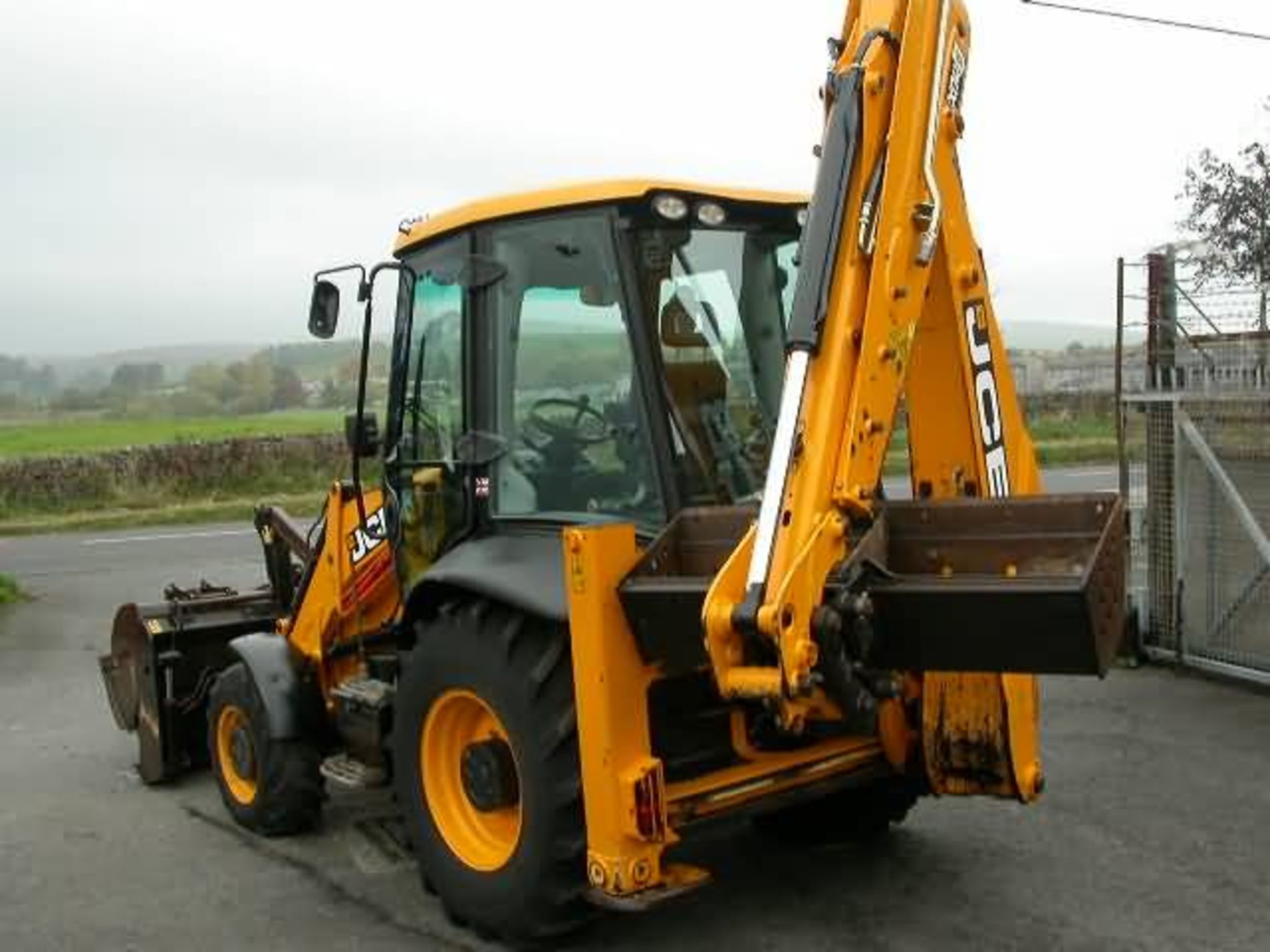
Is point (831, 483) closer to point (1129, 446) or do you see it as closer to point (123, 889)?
point (123, 889)

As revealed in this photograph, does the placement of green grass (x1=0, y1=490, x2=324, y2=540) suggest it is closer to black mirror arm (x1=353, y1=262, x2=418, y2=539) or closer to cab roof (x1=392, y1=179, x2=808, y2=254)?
black mirror arm (x1=353, y1=262, x2=418, y2=539)

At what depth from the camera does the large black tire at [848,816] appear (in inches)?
189

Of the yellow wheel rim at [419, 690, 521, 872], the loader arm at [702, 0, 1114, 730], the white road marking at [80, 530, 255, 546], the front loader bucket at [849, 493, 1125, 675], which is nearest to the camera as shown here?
the front loader bucket at [849, 493, 1125, 675]

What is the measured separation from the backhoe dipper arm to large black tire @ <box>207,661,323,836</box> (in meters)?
2.67

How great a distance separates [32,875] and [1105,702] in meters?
5.38

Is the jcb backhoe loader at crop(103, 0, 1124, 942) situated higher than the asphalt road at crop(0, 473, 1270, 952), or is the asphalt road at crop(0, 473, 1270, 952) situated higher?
the jcb backhoe loader at crop(103, 0, 1124, 942)

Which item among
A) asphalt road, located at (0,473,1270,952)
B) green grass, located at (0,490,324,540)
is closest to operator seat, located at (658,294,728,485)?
asphalt road, located at (0,473,1270,952)

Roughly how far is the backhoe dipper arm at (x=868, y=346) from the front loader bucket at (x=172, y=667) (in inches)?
139

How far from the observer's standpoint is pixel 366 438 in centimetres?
516

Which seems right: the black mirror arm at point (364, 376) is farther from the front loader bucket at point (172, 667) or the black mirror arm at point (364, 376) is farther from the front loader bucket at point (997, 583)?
the front loader bucket at point (997, 583)

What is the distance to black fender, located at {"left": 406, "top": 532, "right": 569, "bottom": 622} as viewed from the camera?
3938 mm

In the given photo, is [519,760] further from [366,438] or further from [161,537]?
[161,537]

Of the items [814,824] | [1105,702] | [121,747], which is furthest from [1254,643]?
[121,747]

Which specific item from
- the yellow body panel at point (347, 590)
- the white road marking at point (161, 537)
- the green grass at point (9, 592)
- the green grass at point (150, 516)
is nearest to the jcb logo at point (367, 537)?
the yellow body panel at point (347, 590)
